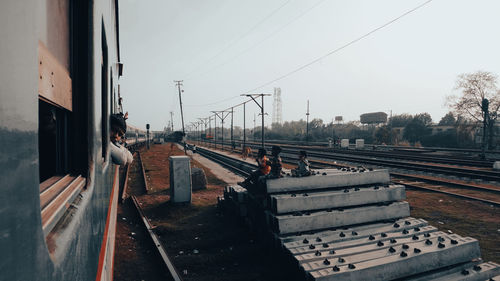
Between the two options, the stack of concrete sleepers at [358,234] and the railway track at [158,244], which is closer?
the stack of concrete sleepers at [358,234]

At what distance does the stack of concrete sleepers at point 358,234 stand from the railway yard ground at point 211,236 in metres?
0.70

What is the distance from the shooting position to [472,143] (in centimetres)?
3828

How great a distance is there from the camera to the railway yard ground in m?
5.25

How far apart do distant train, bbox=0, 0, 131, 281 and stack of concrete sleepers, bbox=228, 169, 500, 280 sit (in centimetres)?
310

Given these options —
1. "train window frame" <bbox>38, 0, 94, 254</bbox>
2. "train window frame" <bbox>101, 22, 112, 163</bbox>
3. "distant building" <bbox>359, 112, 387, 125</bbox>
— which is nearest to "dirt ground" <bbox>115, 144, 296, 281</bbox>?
"train window frame" <bbox>101, 22, 112, 163</bbox>

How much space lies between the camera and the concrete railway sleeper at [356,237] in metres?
3.94

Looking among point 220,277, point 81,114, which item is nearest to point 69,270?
point 81,114

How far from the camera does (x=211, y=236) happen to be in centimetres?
683

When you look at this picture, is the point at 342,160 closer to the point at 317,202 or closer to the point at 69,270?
the point at 317,202

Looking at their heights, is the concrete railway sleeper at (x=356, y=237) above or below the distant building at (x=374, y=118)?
below

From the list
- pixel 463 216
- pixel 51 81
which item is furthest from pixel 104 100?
pixel 463 216

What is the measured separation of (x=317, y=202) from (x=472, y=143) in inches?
1685

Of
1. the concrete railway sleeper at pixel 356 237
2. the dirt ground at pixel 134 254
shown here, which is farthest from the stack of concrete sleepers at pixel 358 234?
the dirt ground at pixel 134 254

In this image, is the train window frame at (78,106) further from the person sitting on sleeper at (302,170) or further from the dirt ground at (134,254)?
the person sitting on sleeper at (302,170)
